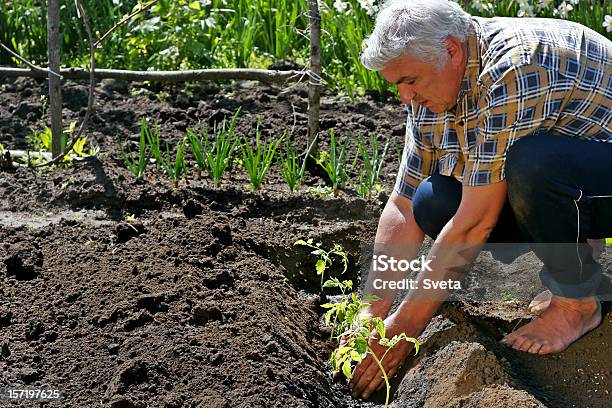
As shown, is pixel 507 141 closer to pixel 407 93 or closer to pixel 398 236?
pixel 407 93

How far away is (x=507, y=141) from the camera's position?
10.6 feet

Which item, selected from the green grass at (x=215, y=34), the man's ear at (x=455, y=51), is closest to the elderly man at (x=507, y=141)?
the man's ear at (x=455, y=51)

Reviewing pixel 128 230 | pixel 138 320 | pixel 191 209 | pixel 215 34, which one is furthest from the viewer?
pixel 215 34

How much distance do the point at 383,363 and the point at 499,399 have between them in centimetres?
43

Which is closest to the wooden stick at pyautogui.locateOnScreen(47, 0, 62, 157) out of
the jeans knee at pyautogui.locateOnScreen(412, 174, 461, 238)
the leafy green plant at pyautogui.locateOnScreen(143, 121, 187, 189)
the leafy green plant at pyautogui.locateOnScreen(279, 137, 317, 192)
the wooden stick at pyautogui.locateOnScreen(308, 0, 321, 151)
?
A: the leafy green plant at pyautogui.locateOnScreen(143, 121, 187, 189)

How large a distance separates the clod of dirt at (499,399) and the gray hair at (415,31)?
101 centimetres

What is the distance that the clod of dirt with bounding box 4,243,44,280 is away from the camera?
13.5 feet

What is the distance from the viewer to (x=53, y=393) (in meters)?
3.27

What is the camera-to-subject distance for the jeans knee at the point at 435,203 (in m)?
3.55

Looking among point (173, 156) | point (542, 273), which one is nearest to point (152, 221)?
point (173, 156)

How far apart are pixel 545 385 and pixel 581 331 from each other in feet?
0.77

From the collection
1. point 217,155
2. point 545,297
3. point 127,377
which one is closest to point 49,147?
point 217,155

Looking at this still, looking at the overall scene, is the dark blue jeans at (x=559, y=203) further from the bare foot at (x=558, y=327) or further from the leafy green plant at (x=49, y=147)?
the leafy green plant at (x=49, y=147)

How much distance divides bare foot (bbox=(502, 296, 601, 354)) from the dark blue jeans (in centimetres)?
4
